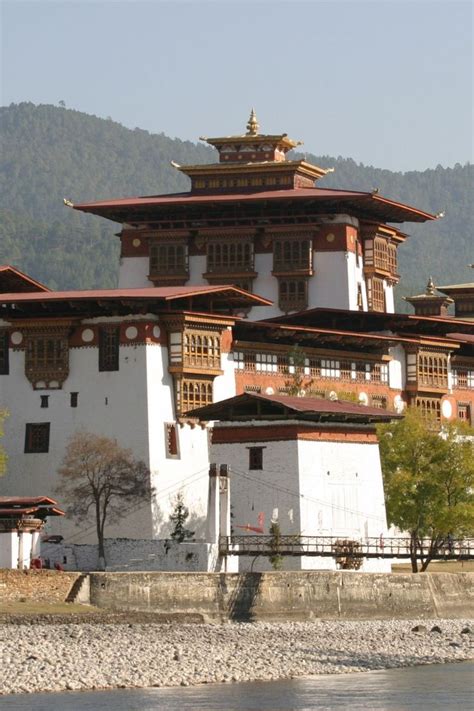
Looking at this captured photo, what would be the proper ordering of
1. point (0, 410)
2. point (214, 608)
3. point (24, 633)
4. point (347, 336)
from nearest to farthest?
point (24, 633)
point (214, 608)
point (0, 410)
point (347, 336)

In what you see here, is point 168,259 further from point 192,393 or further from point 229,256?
point 192,393

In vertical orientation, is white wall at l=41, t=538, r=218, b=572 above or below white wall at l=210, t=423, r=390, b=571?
below

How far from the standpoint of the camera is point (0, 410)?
86.5 meters

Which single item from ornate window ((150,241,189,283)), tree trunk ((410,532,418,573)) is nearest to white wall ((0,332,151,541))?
tree trunk ((410,532,418,573))

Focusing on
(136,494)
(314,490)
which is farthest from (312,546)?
(136,494)

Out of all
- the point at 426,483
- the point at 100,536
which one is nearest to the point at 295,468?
the point at 100,536

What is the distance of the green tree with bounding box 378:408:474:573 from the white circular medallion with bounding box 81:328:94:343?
1317 centimetres

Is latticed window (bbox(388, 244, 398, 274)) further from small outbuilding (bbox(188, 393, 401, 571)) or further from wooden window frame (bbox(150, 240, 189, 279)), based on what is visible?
small outbuilding (bbox(188, 393, 401, 571))

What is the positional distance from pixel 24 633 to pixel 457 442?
30.7 metres

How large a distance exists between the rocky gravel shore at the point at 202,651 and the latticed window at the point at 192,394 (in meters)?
14.1

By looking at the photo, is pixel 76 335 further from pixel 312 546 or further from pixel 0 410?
pixel 312 546

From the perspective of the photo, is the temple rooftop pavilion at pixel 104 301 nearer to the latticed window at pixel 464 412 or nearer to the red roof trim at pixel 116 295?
the red roof trim at pixel 116 295

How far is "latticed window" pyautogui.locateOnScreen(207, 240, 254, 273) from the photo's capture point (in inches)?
4328

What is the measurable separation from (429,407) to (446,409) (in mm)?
1835
